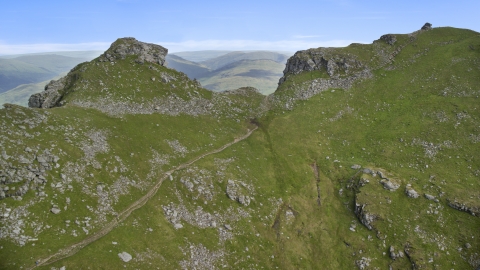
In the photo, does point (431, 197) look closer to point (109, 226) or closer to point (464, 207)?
point (464, 207)


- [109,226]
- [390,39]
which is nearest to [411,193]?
[109,226]

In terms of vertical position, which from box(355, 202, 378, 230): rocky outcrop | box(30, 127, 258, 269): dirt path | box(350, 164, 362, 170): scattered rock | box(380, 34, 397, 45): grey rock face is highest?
box(380, 34, 397, 45): grey rock face

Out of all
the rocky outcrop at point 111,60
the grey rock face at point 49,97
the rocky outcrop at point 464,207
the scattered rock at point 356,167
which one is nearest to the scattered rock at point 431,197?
the rocky outcrop at point 464,207

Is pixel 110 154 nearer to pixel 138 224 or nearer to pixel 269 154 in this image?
pixel 138 224

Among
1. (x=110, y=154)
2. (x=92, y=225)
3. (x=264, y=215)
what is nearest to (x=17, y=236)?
(x=92, y=225)

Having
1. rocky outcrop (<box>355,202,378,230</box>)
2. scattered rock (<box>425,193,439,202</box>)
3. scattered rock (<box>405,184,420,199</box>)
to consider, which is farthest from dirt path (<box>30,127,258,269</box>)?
scattered rock (<box>425,193,439,202</box>)

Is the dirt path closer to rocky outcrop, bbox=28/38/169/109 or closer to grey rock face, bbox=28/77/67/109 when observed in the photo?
rocky outcrop, bbox=28/38/169/109
